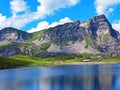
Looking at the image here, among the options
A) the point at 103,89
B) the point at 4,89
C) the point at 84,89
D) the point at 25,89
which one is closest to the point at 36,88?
the point at 25,89

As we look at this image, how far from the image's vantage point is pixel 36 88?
95.4 meters

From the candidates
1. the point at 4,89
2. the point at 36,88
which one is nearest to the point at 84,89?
the point at 36,88

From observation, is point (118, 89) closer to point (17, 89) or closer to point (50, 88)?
point (50, 88)

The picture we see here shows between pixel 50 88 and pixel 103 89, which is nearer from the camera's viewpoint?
pixel 103 89

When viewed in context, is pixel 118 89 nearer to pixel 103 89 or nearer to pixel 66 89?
pixel 103 89

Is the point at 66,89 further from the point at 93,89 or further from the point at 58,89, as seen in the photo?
the point at 93,89

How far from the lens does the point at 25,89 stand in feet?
304

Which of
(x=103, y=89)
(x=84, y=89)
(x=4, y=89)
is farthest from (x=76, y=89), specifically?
(x=4, y=89)

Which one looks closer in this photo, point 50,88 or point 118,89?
point 118,89

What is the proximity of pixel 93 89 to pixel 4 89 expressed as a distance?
98.3ft

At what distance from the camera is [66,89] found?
90.1m

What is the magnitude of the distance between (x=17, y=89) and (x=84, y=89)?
2262 cm

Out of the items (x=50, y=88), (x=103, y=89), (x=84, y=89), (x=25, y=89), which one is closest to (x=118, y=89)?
(x=103, y=89)

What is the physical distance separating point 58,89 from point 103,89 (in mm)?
14752
